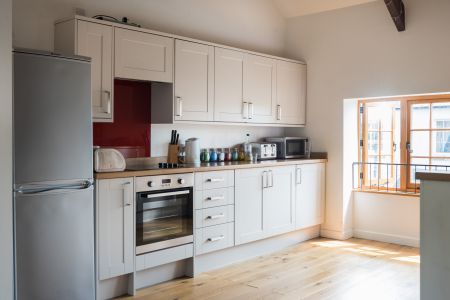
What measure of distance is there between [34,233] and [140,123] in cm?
156

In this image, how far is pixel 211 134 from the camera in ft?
15.9

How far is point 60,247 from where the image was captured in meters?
2.96

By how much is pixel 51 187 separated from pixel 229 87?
2211mm

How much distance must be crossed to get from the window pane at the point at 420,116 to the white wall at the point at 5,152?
4095 millimetres

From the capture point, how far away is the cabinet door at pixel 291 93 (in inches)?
206

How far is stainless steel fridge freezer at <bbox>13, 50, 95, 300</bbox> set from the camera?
2.79 m

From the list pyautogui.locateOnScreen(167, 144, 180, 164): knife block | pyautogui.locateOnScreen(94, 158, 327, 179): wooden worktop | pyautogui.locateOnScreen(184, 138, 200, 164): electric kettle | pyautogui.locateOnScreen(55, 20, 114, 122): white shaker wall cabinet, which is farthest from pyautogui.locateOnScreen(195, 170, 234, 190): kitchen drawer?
pyautogui.locateOnScreen(55, 20, 114, 122): white shaker wall cabinet

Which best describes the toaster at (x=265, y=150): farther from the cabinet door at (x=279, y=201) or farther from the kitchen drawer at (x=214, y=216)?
the kitchen drawer at (x=214, y=216)

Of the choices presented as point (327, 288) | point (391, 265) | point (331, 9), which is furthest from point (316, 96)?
point (327, 288)

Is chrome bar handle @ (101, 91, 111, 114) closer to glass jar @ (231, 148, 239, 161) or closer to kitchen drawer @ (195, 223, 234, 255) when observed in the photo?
kitchen drawer @ (195, 223, 234, 255)

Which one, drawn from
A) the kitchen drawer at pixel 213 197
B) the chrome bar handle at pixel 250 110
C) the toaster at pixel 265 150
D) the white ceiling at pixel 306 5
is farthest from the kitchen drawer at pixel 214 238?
the white ceiling at pixel 306 5

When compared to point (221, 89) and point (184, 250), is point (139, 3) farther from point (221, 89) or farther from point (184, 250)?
point (184, 250)

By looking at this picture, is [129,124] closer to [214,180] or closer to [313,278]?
[214,180]

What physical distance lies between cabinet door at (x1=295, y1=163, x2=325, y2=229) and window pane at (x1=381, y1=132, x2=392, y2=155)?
0.71 m
